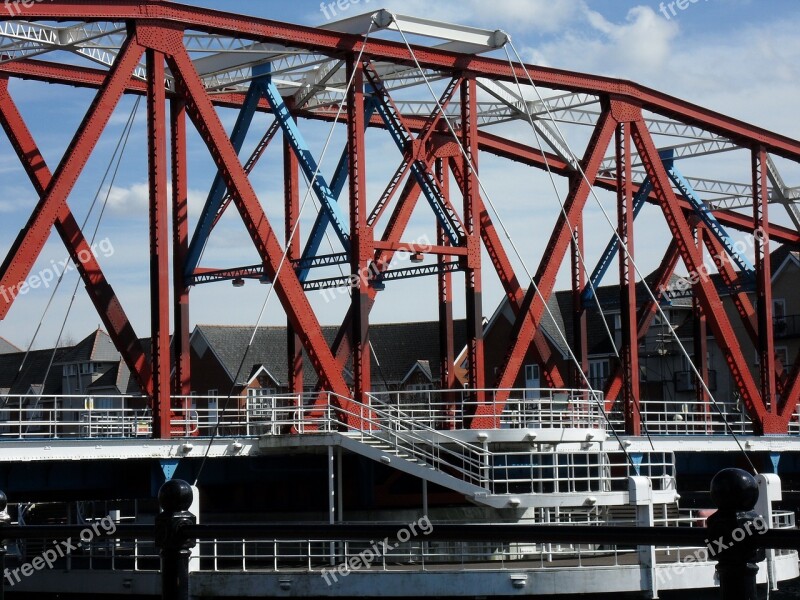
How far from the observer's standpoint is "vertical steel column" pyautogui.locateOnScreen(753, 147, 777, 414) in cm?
4222

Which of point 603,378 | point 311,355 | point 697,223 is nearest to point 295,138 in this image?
point 311,355

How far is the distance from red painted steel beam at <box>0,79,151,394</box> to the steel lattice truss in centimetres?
5

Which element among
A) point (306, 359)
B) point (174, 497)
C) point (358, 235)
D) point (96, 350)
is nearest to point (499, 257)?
point (358, 235)

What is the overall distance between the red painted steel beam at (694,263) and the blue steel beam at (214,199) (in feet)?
37.6

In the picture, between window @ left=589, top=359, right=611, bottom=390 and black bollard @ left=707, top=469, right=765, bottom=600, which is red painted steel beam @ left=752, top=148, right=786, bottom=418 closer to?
window @ left=589, top=359, right=611, bottom=390

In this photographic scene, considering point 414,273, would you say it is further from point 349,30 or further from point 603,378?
point 603,378

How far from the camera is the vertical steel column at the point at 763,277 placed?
139ft

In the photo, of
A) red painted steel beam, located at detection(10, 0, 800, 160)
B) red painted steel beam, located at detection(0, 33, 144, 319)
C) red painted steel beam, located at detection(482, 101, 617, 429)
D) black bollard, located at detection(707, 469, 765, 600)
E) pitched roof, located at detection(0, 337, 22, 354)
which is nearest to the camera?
black bollard, located at detection(707, 469, 765, 600)

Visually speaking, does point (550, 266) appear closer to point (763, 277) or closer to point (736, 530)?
point (763, 277)

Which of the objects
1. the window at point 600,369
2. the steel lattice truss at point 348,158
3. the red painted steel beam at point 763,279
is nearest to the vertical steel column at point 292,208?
the steel lattice truss at point 348,158

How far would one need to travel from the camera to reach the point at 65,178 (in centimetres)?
2662

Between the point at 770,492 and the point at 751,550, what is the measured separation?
30177 millimetres

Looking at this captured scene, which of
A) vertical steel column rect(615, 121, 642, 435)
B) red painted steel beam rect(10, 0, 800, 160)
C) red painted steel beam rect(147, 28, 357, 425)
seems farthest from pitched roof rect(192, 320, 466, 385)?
red painted steel beam rect(147, 28, 357, 425)

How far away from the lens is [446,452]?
2850cm
